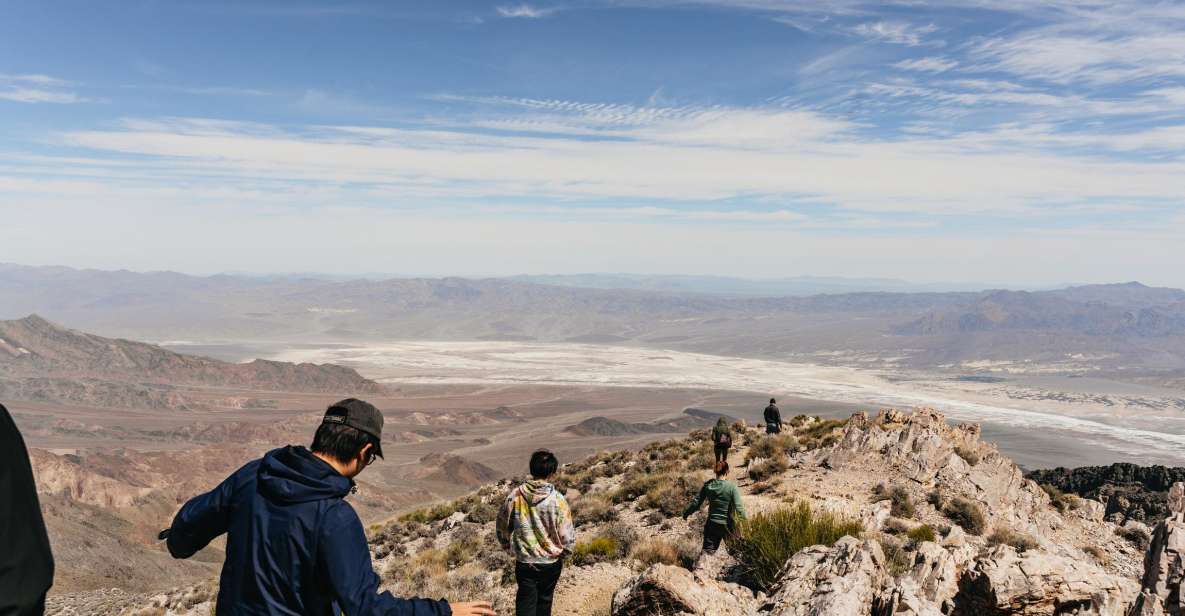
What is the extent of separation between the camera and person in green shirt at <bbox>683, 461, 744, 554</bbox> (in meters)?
7.84

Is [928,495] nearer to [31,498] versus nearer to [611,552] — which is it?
[611,552]

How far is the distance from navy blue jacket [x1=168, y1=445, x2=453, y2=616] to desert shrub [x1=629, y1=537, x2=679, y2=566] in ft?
22.7

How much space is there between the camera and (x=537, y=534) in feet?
17.1

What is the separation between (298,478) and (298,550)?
281mm

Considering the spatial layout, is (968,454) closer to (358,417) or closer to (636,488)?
(636,488)

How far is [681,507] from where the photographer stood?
1269cm

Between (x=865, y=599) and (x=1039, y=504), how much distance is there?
12910 mm

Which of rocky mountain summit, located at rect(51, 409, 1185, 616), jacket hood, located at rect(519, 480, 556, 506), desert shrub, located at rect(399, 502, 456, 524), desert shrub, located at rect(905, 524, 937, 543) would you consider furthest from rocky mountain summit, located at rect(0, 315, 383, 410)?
jacket hood, located at rect(519, 480, 556, 506)

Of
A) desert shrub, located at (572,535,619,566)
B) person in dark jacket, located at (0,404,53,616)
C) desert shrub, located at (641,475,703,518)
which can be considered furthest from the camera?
desert shrub, located at (641,475,703,518)

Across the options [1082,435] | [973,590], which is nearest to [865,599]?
[973,590]

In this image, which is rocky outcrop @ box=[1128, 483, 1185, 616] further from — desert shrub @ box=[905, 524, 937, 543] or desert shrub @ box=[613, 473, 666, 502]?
desert shrub @ box=[613, 473, 666, 502]

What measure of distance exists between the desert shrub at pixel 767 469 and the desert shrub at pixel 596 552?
5.82 meters

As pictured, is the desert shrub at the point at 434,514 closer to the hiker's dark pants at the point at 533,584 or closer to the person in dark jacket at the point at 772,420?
the person in dark jacket at the point at 772,420

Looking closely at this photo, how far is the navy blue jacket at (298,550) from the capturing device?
2.59m
